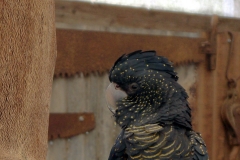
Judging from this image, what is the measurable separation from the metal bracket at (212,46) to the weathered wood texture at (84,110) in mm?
445

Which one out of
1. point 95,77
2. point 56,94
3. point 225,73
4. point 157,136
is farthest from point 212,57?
point 157,136

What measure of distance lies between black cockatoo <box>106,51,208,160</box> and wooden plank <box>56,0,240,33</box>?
1.96 feet

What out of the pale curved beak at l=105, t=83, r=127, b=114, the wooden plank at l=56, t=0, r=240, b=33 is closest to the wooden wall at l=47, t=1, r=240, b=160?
the wooden plank at l=56, t=0, r=240, b=33

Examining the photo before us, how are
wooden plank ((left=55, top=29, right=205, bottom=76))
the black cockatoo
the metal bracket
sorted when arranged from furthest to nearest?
1. the metal bracket
2. wooden plank ((left=55, top=29, right=205, bottom=76))
3. the black cockatoo

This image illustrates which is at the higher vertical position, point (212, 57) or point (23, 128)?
point (212, 57)

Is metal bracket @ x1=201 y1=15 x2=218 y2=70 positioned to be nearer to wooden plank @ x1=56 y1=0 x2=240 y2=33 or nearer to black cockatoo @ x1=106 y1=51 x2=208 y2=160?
wooden plank @ x1=56 y1=0 x2=240 y2=33

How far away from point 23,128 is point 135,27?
1.02 m

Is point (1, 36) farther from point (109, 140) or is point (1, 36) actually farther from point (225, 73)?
point (225, 73)

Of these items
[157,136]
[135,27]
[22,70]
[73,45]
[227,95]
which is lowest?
[157,136]

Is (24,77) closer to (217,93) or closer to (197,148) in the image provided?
(197,148)

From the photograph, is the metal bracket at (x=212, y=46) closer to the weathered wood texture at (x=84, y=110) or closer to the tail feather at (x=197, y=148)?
the weathered wood texture at (x=84, y=110)

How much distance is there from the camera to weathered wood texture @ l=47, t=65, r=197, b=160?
5.24ft

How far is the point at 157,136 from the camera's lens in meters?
1.01

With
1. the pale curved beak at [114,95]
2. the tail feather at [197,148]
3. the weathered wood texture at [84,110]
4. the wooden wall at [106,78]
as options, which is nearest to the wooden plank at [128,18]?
the wooden wall at [106,78]
